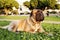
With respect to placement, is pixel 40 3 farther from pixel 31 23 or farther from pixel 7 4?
pixel 31 23

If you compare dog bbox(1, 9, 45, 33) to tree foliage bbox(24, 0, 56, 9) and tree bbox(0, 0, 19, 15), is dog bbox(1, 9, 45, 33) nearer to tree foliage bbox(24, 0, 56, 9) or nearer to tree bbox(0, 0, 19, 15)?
tree bbox(0, 0, 19, 15)

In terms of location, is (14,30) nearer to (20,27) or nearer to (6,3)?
(20,27)

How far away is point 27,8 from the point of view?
930cm

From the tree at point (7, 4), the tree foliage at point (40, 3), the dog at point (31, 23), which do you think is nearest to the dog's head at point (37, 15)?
the dog at point (31, 23)

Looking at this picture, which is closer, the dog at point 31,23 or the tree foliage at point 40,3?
the dog at point 31,23

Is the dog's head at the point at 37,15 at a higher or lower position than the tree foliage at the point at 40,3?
higher

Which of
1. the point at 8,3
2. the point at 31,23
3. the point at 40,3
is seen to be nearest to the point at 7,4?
the point at 8,3

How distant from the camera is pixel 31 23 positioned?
512cm

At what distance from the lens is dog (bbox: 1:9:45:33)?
5031 millimetres

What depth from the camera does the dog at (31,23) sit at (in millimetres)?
5031

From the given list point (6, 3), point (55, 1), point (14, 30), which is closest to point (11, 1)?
point (6, 3)

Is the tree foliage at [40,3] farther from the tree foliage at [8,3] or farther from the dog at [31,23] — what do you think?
the dog at [31,23]

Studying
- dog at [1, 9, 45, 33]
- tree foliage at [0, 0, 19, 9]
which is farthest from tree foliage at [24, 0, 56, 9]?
dog at [1, 9, 45, 33]

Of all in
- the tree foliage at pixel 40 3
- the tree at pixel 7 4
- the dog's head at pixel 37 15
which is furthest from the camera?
the tree foliage at pixel 40 3
